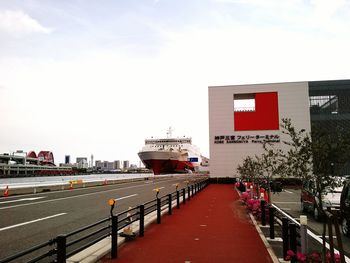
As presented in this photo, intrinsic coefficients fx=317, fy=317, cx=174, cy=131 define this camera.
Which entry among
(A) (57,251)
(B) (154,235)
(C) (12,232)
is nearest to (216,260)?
(B) (154,235)

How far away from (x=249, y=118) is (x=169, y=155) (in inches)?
1486

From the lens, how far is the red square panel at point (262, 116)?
4209cm

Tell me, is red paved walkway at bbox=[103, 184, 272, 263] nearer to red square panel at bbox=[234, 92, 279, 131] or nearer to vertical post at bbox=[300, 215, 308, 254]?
vertical post at bbox=[300, 215, 308, 254]

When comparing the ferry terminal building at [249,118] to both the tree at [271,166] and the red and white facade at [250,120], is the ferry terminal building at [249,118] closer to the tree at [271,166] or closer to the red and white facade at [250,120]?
the red and white facade at [250,120]

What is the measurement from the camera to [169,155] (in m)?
78.3

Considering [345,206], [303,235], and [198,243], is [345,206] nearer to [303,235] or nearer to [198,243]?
[303,235]

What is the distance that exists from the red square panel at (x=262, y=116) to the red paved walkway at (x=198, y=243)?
31494 millimetres

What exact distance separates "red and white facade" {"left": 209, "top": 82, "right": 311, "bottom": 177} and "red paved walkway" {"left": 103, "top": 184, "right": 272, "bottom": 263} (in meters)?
31.1

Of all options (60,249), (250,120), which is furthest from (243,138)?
(60,249)

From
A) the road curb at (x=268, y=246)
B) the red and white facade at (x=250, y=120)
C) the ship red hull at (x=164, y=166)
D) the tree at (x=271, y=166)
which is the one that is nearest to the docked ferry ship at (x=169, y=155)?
the ship red hull at (x=164, y=166)

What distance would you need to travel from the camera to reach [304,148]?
594 cm

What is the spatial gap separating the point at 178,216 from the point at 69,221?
4202 millimetres

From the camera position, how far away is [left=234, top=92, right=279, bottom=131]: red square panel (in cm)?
4209

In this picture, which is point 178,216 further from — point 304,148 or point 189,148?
point 189,148
